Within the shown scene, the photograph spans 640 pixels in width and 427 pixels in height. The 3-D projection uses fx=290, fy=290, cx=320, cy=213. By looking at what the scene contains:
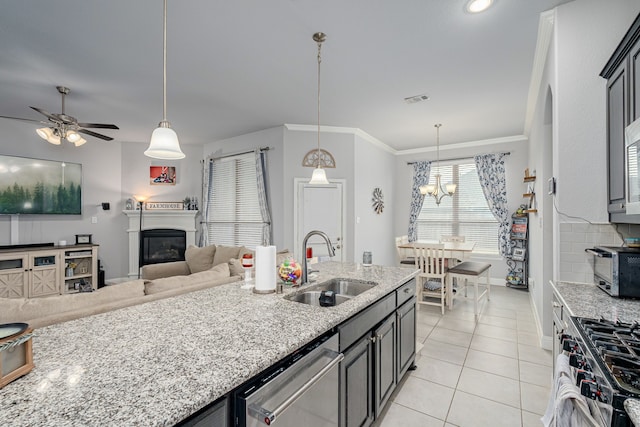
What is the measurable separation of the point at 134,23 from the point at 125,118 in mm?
2736

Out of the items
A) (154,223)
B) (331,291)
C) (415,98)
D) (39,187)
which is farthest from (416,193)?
(39,187)

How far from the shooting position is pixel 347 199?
206 inches

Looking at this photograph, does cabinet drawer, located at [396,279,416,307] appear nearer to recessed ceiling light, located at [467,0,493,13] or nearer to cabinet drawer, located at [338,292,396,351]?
cabinet drawer, located at [338,292,396,351]

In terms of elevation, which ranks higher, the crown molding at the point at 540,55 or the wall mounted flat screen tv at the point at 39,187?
the crown molding at the point at 540,55

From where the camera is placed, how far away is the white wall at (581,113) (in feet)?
6.53

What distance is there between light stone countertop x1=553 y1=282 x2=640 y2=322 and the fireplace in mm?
6219

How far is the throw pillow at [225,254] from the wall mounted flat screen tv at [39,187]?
3.12 m

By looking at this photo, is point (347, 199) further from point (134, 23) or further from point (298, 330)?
point (298, 330)

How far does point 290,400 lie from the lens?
1.02 m

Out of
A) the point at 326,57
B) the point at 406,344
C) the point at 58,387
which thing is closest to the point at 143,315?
the point at 58,387

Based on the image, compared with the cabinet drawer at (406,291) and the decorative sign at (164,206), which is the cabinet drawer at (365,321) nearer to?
the cabinet drawer at (406,291)

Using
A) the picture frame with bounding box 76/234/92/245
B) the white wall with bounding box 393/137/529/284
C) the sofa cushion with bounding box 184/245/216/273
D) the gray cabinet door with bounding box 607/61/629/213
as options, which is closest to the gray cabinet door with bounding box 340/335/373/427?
the gray cabinet door with bounding box 607/61/629/213

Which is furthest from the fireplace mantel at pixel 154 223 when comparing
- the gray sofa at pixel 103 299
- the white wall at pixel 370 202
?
the gray sofa at pixel 103 299

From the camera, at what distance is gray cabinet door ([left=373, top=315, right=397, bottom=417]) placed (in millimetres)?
1804
